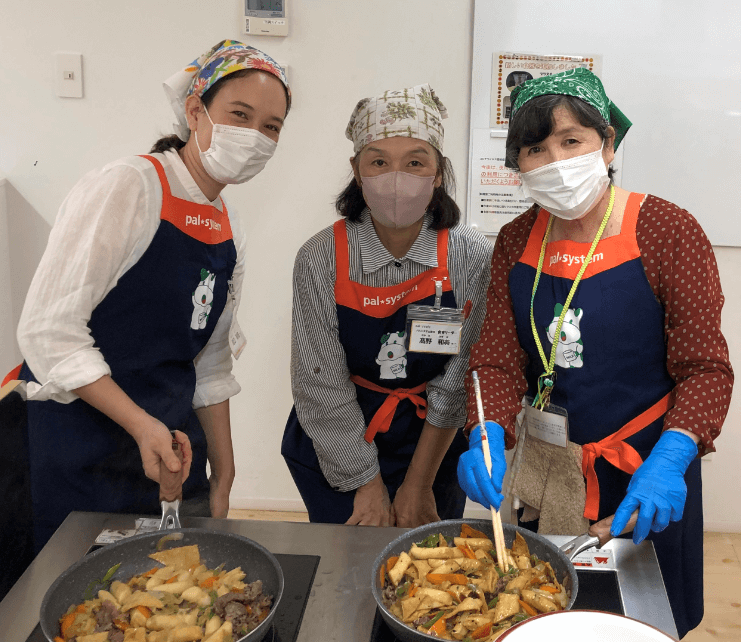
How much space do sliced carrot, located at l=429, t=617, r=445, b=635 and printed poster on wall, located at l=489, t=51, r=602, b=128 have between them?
2.03 m

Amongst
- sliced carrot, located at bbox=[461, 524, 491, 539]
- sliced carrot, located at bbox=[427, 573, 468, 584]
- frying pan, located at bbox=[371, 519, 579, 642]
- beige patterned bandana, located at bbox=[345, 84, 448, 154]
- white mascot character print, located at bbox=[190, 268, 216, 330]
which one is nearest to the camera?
frying pan, located at bbox=[371, 519, 579, 642]

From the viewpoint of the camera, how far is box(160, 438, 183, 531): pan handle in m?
1.12

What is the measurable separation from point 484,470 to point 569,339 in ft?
1.07

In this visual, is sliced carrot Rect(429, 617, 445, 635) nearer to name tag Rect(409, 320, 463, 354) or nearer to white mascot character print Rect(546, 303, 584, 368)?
white mascot character print Rect(546, 303, 584, 368)

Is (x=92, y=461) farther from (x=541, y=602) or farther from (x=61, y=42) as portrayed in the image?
(x=61, y=42)

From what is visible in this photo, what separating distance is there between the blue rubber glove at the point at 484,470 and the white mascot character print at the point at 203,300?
62 centimetres

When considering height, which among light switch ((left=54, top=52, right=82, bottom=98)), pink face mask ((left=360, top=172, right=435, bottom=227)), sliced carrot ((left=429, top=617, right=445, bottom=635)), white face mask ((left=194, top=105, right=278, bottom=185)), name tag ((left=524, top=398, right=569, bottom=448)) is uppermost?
light switch ((left=54, top=52, right=82, bottom=98))

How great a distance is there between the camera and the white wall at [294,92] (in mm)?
2529

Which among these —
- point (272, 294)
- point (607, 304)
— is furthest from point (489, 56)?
point (607, 304)

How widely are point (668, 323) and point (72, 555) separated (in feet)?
3.60

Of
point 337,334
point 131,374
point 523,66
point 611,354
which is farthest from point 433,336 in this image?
point 523,66

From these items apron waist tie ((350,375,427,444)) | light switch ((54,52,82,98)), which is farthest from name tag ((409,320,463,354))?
light switch ((54,52,82,98))

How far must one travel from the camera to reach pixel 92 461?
136 centimetres

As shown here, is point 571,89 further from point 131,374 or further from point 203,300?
point 131,374
